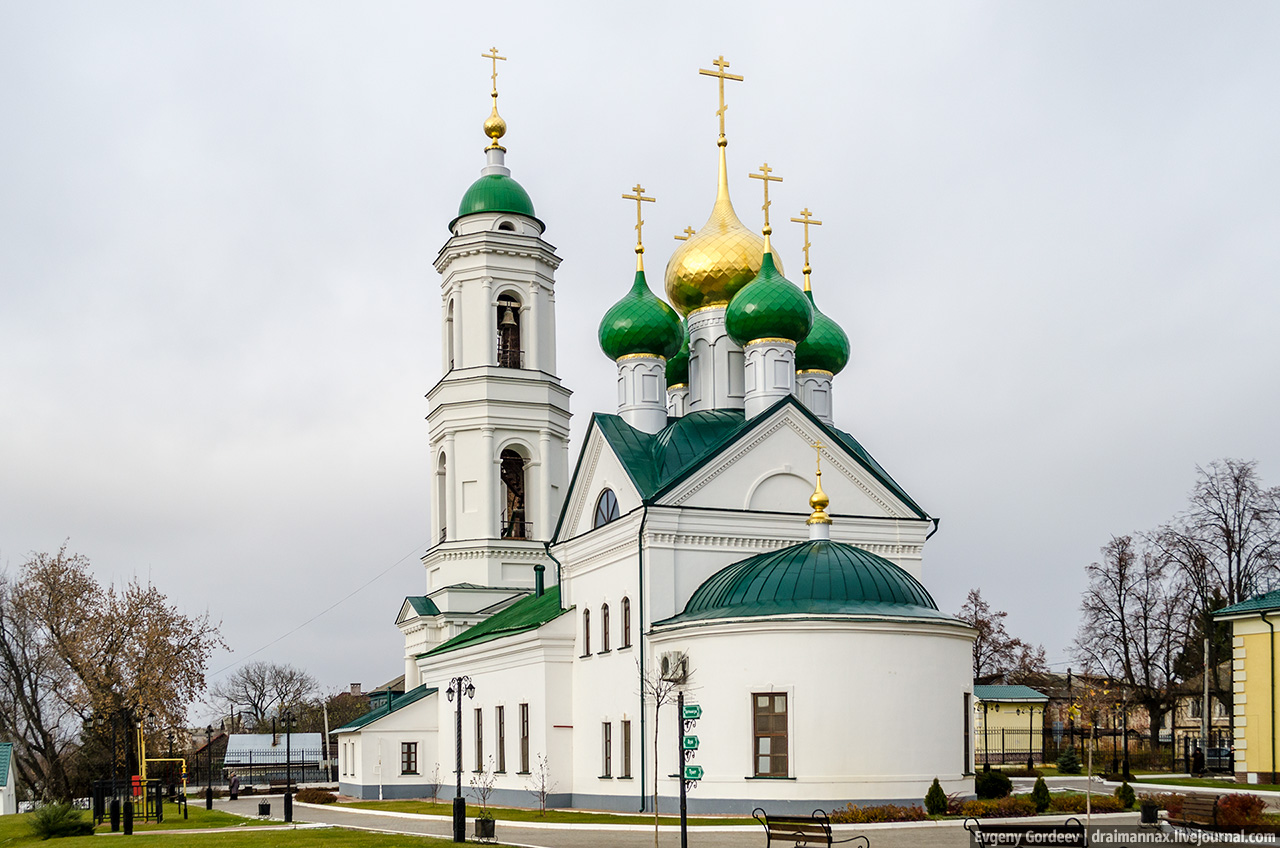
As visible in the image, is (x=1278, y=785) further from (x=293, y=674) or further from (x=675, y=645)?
(x=293, y=674)

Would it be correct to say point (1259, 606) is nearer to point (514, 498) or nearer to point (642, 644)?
point (642, 644)

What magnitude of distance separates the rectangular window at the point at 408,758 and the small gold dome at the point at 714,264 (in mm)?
15202

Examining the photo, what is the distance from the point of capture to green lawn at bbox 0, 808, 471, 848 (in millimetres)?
21812

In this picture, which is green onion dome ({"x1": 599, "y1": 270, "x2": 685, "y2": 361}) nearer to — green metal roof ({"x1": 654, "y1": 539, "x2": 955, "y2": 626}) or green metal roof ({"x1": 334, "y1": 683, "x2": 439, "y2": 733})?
green metal roof ({"x1": 654, "y1": 539, "x2": 955, "y2": 626})

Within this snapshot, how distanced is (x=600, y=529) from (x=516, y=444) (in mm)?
14103

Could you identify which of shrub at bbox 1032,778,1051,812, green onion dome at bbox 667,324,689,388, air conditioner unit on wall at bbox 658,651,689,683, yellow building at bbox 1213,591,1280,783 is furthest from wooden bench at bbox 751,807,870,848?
green onion dome at bbox 667,324,689,388

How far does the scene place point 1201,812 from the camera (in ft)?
64.6

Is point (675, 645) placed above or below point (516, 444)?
below

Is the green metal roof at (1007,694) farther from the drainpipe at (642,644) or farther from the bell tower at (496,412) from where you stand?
the drainpipe at (642,644)

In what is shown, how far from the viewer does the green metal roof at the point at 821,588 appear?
986 inches

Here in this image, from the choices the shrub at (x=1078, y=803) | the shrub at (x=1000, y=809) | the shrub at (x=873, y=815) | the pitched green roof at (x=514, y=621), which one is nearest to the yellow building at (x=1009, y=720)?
the pitched green roof at (x=514, y=621)

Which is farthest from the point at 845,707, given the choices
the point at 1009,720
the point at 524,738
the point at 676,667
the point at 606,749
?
the point at 1009,720

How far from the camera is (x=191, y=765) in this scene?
61.1 meters

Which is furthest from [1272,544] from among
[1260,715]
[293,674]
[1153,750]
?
[293,674]
